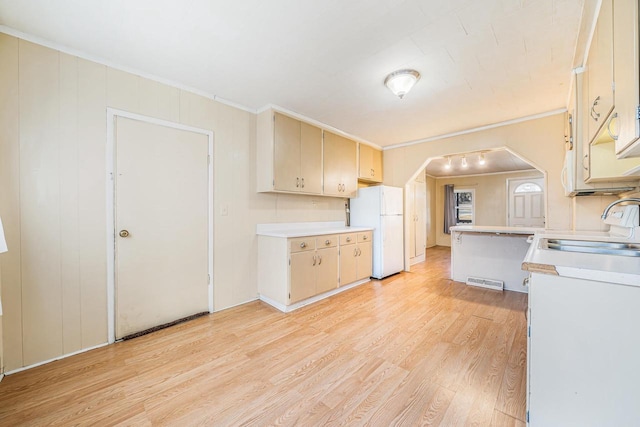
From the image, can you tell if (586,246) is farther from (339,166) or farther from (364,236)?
(339,166)

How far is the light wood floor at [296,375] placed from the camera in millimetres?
1384

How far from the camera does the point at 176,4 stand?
153cm

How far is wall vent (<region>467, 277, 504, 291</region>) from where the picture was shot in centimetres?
346

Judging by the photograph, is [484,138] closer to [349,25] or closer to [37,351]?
[349,25]

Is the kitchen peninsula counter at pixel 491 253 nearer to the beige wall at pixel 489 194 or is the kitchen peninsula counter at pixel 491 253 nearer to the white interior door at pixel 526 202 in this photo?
the white interior door at pixel 526 202

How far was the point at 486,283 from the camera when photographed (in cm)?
357

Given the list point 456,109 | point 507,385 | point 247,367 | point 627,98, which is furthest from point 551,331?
point 456,109

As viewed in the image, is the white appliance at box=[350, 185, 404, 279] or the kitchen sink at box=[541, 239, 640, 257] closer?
the kitchen sink at box=[541, 239, 640, 257]

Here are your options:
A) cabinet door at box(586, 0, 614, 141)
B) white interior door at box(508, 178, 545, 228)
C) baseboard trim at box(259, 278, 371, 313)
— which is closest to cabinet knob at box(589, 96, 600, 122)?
cabinet door at box(586, 0, 614, 141)

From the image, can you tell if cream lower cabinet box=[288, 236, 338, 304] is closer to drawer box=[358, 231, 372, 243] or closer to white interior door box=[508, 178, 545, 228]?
drawer box=[358, 231, 372, 243]

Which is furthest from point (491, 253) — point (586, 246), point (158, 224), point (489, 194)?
point (489, 194)

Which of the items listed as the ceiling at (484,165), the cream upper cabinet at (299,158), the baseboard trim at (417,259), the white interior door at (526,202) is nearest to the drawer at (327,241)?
the cream upper cabinet at (299,158)

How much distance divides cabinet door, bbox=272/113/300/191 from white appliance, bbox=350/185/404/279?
1.41 meters

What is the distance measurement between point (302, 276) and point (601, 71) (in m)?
2.70
